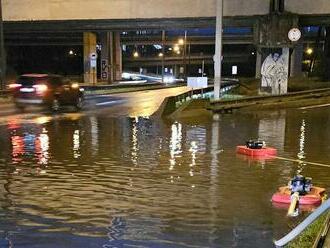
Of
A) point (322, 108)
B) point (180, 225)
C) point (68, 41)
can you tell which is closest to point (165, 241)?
point (180, 225)

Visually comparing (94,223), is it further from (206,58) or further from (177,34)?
(206,58)

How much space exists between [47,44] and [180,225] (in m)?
77.8

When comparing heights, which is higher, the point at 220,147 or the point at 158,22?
the point at 158,22

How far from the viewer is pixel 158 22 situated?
36.8 m

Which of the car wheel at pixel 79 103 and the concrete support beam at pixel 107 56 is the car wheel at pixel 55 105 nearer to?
the car wheel at pixel 79 103

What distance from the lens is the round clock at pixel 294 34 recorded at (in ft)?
103

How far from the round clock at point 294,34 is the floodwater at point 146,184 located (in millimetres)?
13810

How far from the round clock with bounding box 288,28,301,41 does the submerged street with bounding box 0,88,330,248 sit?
1350 centimetres

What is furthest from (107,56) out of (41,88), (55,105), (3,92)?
(41,88)

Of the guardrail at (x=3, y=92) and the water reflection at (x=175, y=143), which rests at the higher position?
Answer: the water reflection at (x=175, y=143)

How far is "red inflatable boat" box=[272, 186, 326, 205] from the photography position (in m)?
8.25

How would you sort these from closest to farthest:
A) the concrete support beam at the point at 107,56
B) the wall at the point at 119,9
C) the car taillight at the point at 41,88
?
the car taillight at the point at 41,88, the wall at the point at 119,9, the concrete support beam at the point at 107,56

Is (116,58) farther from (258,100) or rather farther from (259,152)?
(259,152)

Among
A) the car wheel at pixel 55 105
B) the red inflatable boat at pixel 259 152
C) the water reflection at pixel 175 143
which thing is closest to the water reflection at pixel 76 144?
the water reflection at pixel 175 143
